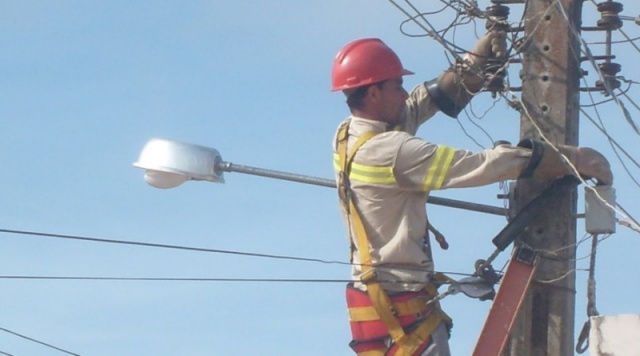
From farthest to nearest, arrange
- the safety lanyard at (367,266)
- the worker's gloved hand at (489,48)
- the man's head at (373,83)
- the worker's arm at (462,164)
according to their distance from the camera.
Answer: the worker's gloved hand at (489,48)
the man's head at (373,83)
the safety lanyard at (367,266)
the worker's arm at (462,164)

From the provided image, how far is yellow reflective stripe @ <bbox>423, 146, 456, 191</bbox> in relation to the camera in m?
9.60

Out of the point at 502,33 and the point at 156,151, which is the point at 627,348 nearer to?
the point at 502,33

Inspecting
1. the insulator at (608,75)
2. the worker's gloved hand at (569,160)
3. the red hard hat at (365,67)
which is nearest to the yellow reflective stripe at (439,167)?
the worker's gloved hand at (569,160)

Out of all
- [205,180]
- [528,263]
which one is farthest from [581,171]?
[205,180]

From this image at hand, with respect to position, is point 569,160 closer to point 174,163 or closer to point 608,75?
point 608,75

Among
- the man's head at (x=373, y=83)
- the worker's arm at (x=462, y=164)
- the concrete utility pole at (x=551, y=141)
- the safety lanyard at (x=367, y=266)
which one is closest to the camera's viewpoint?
the worker's arm at (x=462, y=164)

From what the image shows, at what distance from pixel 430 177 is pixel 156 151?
1.71m

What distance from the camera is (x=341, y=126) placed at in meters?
10.2

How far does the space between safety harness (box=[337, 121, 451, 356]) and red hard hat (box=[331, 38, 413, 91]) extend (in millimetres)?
351

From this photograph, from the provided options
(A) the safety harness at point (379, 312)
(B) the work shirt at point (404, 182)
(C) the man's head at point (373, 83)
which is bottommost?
(A) the safety harness at point (379, 312)

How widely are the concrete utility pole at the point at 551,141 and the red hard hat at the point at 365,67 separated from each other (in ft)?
2.27

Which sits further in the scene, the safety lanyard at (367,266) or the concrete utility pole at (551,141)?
the concrete utility pole at (551,141)

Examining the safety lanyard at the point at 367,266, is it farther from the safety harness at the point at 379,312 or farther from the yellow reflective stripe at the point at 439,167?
the yellow reflective stripe at the point at 439,167

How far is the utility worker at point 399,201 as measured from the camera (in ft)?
31.6
